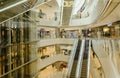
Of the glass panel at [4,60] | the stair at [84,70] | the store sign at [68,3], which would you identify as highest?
the store sign at [68,3]

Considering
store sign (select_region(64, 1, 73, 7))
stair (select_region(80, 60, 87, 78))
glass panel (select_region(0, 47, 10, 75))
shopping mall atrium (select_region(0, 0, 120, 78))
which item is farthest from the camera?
store sign (select_region(64, 1, 73, 7))

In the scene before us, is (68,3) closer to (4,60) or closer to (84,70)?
(84,70)

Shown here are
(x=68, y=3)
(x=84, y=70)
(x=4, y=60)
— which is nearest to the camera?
(x=4, y=60)

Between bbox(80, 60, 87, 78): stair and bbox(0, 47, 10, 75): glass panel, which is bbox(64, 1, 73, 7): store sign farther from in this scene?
bbox(0, 47, 10, 75): glass panel

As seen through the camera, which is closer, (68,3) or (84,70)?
(84,70)

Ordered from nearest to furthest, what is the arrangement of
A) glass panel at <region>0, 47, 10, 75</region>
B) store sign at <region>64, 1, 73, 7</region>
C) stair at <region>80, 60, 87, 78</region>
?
glass panel at <region>0, 47, 10, 75</region>
stair at <region>80, 60, 87, 78</region>
store sign at <region>64, 1, 73, 7</region>

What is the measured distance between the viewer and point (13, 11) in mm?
4367

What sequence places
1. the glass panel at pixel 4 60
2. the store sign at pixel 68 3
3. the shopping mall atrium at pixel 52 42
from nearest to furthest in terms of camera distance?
the glass panel at pixel 4 60 < the shopping mall atrium at pixel 52 42 < the store sign at pixel 68 3

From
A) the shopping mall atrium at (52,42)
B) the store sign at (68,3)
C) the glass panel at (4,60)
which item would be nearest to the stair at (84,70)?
the shopping mall atrium at (52,42)

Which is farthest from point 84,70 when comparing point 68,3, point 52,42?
point 68,3

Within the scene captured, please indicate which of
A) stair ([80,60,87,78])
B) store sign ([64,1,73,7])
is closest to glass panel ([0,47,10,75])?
stair ([80,60,87,78])

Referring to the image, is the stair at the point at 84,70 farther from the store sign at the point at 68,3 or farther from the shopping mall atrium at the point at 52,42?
the store sign at the point at 68,3

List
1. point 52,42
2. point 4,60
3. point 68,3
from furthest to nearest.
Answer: point 68,3, point 52,42, point 4,60

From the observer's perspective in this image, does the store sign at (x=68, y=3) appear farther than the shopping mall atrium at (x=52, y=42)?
Yes
